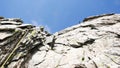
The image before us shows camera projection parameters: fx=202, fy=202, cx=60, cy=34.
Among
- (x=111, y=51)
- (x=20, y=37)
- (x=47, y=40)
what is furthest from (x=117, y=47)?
(x=20, y=37)

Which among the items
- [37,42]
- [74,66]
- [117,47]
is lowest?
[74,66]

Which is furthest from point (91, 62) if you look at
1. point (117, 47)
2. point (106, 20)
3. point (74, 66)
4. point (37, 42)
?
point (106, 20)

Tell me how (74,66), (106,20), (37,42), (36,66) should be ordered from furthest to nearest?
1. (106,20)
2. (37,42)
3. (36,66)
4. (74,66)

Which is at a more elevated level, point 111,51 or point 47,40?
point 47,40

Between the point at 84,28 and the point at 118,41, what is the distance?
743 centimetres

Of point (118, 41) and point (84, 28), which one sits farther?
point (84, 28)

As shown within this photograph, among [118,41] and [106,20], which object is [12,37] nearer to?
[118,41]

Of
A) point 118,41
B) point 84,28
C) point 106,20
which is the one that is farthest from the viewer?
point 106,20

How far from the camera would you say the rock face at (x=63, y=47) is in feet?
73.4

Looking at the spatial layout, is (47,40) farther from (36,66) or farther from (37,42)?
(36,66)

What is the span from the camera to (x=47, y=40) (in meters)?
29.7

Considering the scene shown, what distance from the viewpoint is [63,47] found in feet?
88.4

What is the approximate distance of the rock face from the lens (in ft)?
73.4

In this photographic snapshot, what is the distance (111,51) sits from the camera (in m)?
23.4
